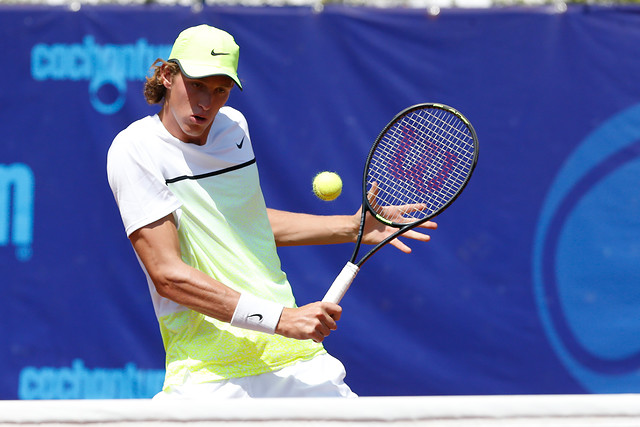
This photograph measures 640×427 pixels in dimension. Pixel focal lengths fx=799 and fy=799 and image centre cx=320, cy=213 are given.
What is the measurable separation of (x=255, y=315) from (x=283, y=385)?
0.99 ft

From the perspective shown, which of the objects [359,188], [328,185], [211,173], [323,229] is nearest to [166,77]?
[211,173]

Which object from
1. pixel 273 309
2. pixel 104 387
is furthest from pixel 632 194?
pixel 104 387

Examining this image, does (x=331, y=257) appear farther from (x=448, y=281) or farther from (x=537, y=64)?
(x=537, y=64)

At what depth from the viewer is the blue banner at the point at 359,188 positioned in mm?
3953

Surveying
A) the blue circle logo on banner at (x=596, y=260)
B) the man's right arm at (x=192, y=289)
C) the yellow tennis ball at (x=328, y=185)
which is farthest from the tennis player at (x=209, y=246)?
the blue circle logo on banner at (x=596, y=260)

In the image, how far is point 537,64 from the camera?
4004 mm

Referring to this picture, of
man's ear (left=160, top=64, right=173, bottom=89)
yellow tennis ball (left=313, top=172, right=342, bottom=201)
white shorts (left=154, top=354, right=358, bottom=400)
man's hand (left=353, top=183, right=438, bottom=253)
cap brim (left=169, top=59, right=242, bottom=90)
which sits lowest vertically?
white shorts (left=154, top=354, right=358, bottom=400)

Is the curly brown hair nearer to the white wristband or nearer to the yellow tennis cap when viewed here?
the yellow tennis cap

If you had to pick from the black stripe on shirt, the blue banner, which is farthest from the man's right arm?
the blue banner

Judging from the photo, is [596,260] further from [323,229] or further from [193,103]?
[193,103]

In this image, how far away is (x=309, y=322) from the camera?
2152 millimetres

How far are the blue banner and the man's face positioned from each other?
1.68 meters

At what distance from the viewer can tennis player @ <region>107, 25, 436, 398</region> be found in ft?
7.07

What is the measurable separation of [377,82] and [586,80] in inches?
41.4
